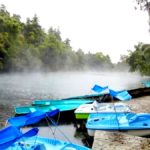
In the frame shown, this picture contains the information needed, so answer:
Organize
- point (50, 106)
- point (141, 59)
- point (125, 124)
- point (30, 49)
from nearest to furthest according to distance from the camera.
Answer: point (125, 124)
point (50, 106)
point (141, 59)
point (30, 49)

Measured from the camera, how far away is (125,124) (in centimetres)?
1194

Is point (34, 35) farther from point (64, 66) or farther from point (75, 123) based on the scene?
point (75, 123)

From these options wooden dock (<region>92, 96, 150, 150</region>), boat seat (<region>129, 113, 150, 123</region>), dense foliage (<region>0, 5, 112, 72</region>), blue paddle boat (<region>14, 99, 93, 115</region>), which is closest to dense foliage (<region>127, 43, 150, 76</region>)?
blue paddle boat (<region>14, 99, 93, 115</region>)

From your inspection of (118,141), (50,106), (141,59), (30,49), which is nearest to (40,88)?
(141,59)

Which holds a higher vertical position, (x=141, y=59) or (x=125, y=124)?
(x=141, y=59)

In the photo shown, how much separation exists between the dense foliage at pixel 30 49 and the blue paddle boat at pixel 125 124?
157 feet

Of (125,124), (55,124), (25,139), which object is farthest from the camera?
(55,124)

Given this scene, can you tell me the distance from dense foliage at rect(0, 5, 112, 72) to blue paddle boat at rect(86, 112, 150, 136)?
1885 inches

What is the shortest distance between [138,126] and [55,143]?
172 inches

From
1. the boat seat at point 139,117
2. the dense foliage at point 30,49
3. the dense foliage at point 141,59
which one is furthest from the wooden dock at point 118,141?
the dense foliage at point 30,49

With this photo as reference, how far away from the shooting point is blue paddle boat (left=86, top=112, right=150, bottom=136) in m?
11.6

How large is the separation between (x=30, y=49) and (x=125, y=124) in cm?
6068

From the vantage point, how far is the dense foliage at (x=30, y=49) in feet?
200

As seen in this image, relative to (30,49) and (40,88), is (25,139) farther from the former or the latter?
(30,49)
